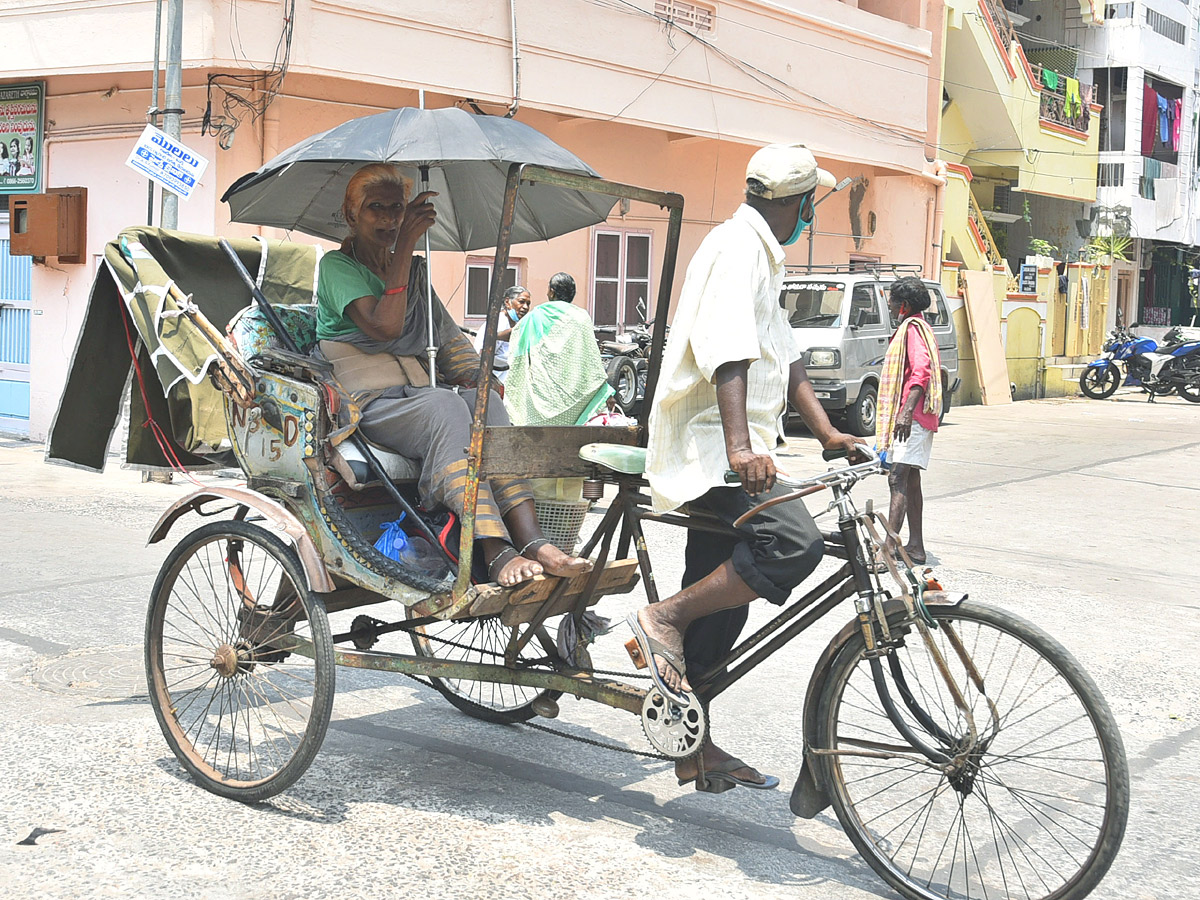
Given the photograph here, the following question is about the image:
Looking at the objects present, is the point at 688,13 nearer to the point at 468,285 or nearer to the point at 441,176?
the point at 468,285

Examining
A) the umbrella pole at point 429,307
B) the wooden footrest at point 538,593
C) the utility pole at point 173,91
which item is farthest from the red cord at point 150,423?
the utility pole at point 173,91

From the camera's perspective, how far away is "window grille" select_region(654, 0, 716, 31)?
54.7 feet

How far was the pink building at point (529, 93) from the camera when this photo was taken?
12984 millimetres

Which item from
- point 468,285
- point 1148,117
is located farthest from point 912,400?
point 1148,117

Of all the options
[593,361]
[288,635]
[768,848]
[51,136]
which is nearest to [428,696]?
[288,635]

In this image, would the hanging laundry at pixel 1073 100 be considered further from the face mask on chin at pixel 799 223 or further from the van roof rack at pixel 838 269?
the face mask on chin at pixel 799 223

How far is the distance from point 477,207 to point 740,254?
1837 millimetres

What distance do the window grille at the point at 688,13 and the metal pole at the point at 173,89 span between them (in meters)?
7.00

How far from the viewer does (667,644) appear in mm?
3744

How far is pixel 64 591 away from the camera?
6801mm

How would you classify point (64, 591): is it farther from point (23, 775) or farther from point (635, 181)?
point (635, 181)

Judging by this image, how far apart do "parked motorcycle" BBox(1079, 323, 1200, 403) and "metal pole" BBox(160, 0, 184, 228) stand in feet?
67.0

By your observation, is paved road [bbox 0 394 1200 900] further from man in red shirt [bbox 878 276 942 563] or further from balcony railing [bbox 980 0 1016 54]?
balcony railing [bbox 980 0 1016 54]

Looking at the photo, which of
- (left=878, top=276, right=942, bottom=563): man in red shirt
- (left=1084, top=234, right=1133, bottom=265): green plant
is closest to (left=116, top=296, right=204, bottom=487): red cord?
(left=878, top=276, right=942, bottom=563): man in red shirt
